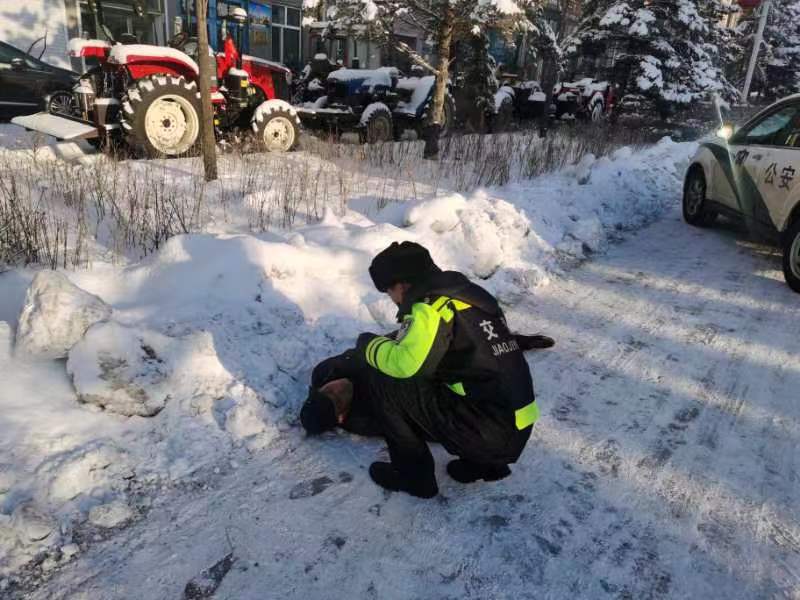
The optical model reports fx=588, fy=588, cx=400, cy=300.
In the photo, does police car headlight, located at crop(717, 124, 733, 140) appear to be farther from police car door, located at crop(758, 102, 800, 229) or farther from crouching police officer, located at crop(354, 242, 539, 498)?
crouching police officer, located at crop(354, 242, 539, 498)

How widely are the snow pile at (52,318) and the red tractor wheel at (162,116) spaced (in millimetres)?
5276

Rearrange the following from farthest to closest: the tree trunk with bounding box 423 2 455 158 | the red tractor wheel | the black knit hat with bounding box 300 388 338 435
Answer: the tree trunk with bounding box 423 2 455 158
the red tractor wheel
the black knit hat with bounding box 300 388 338 435

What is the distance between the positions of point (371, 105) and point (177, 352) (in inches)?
364

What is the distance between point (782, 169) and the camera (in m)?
5.49

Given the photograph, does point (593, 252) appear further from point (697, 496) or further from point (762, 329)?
point (697, 496)

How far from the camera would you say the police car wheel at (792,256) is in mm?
5164

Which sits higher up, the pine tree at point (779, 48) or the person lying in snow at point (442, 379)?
the pine tree at point (779, 48)

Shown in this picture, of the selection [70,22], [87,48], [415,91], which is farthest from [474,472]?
[70,22]

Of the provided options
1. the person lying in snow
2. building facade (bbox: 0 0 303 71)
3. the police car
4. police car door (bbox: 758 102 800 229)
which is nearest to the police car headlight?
the police car

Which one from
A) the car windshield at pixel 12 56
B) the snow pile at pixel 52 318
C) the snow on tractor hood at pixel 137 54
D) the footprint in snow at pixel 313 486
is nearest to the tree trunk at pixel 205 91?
the snow on tractor hood at pixel 137 54

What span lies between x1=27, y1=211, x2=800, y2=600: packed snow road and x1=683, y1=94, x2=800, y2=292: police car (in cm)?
221

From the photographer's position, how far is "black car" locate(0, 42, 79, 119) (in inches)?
424

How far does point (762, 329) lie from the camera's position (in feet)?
14.5

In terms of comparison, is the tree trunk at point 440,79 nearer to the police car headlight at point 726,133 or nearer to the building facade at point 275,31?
the police car headlight at point 726,133
